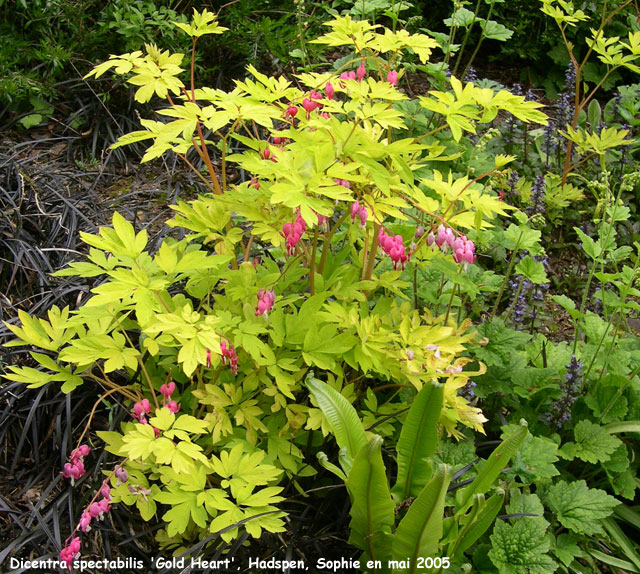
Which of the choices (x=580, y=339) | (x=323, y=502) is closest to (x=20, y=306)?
(x=323, y=502)

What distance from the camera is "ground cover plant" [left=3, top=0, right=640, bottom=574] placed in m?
1.62

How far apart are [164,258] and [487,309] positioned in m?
1.77

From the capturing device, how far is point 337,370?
73.4 inches

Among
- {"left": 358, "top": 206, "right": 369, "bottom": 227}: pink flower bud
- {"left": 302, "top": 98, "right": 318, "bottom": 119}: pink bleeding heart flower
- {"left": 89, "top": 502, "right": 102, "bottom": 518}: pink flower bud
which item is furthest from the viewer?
{"left": 302, "top": 98, "right": 318, "bottom": 119}: pink bleeding heart flower

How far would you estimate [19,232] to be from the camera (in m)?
2.79

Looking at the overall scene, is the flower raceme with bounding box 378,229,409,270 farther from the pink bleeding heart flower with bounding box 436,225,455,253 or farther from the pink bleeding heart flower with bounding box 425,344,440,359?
the pink bleeding heart flower with bounding box 425,344,440,359

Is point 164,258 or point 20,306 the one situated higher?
point 164,258

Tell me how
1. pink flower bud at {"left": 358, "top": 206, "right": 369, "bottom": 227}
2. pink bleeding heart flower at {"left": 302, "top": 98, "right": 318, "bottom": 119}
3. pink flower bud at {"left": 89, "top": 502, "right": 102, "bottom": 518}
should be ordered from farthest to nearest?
pink bleeding heart flower at {"left": 302, "top": 98, "right": 318, "bottom": 119}, pink flower bud at {"left": 358, "top": 206, "right": 369, "bottom": 227}, pink flower bud at {"left": 89, "top": 502, "right": 102, "bottom": 518}

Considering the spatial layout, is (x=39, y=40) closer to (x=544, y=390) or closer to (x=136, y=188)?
(x=136, y=188)

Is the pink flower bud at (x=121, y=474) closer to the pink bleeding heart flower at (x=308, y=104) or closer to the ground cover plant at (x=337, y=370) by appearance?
the ground cover plant at (x=337, y=370)

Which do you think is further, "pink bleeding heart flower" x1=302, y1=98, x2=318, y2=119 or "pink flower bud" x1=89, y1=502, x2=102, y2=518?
"pink bleeding heart flower" x1=302, y1=98, x2=318, y2=119

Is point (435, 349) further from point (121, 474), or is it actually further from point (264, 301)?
point (121, 474)

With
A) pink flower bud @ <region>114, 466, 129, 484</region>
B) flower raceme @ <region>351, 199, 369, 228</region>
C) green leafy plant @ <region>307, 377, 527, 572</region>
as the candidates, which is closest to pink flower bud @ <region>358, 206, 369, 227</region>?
flower raceme @ <region>351, 199, 369, 228</region>

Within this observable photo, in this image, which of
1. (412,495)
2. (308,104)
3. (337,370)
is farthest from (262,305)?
(412,495)
